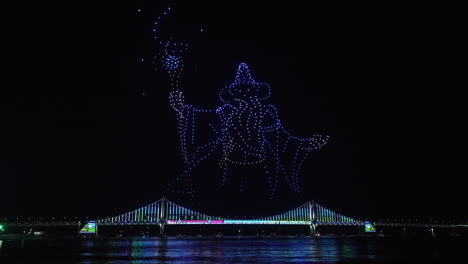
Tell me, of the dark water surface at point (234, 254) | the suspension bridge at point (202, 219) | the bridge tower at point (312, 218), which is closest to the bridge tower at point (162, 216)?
the suspension bridge at point (202, 219)

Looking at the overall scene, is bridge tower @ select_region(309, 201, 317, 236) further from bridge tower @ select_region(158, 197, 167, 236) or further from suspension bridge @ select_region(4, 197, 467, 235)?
bridge tower @ select_region(158, 197, 167, 236)

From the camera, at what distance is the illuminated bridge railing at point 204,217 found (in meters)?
87.1

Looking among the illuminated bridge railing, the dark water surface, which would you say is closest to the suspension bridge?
the illuminated bridge railing

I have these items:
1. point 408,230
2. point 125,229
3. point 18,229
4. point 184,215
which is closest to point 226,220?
point 184,215

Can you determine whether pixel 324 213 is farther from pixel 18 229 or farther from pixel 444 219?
pixel 18 229

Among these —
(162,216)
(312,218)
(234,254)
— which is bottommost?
(312,218)

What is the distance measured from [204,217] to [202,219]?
2.20ft

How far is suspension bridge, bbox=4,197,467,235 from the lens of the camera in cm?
8550

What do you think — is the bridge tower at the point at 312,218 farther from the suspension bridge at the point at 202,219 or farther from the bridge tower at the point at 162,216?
the bridge tower at the point at 162,216

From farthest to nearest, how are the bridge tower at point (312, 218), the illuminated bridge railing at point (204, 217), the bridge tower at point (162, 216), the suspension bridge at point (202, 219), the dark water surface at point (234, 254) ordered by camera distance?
the bridge tower at point (312, 218), the bridge tower at point (162, 216), the illuminated bridge railing at point (204, 217), the suspension bridge at point (202, 219), the dark water surface at point (234, 254)

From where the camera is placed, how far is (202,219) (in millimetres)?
90438

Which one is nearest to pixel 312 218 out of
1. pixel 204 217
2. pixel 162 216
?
pixel 204 217

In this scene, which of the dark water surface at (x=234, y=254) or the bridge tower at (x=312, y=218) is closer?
the dark water surface at (x=234, y=254)

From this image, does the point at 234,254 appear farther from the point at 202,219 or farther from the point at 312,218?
the point at 312,218
